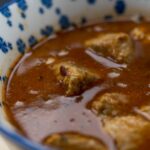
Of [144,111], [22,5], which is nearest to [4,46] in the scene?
[22,5]

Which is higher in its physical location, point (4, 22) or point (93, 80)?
point (4, 22)

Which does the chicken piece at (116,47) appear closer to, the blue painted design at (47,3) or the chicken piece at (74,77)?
the chicken piece at (74,77)

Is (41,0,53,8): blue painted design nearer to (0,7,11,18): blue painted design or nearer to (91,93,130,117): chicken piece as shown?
(0,7,11,18): blue painted design

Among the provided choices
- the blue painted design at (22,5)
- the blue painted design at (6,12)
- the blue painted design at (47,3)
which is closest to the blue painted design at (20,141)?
the blue painted design at (6,12)

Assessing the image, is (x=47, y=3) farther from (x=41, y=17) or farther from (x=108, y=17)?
(x=108, y=17)

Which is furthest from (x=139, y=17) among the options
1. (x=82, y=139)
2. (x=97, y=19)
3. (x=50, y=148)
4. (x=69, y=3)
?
(x=50, y=148)

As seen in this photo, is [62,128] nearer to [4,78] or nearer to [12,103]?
[12,103]

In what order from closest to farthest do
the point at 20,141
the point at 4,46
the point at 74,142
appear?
the point at 20,141 < the point at 74,142 < the point at 4,46
